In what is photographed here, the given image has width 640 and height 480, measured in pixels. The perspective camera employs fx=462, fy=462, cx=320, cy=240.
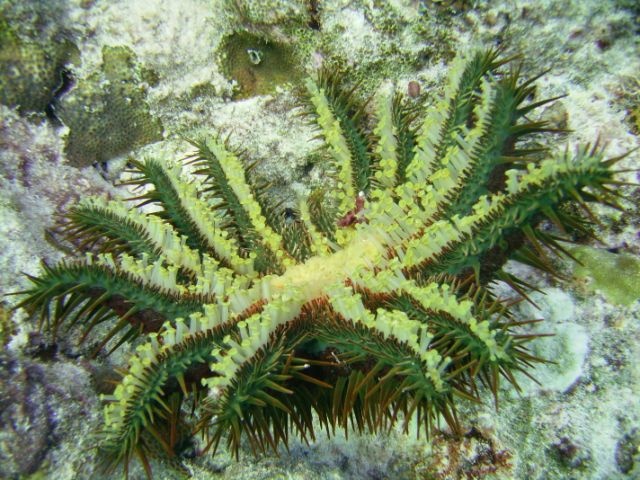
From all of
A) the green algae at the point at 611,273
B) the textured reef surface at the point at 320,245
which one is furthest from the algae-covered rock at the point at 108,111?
the green algae at the point at 611,273

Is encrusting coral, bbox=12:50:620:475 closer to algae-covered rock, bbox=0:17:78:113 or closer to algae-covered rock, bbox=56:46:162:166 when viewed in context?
algae-covered rock, bbox=56:46:162:166

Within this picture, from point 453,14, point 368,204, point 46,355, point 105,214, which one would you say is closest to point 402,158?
point 368,204

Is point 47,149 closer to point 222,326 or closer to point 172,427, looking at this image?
point 222,326

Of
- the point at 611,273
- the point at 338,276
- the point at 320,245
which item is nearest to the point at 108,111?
the point at 320,245

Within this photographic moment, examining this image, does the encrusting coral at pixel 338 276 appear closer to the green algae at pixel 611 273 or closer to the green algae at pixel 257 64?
the green algae at pixel 611 273

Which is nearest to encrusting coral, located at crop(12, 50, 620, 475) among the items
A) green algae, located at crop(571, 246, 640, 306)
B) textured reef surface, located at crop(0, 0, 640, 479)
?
textured reef surface, located at crop(0, 0, 640, 479)

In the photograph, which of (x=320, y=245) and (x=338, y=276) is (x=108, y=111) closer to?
(x=320, y=245)
